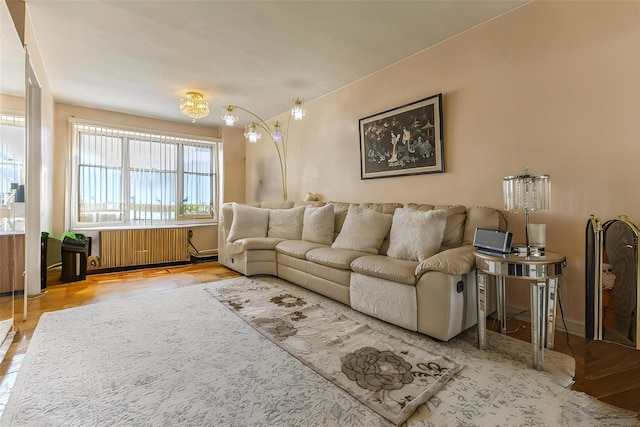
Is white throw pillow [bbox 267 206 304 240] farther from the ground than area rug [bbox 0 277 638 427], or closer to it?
farther from the ground

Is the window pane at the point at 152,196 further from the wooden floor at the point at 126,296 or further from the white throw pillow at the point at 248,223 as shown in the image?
the white throw pillow at the point at 248,223

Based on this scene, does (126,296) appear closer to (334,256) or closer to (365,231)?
(334,256)

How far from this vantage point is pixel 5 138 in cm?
195

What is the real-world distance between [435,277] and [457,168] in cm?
127

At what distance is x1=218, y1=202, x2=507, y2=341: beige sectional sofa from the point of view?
1968 mm

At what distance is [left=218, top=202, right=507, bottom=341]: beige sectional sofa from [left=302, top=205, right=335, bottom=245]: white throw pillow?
0.04 ft

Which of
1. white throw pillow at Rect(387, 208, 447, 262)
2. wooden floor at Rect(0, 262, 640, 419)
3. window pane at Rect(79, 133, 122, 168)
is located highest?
window pane at Rect(79, 133, 122, 168)

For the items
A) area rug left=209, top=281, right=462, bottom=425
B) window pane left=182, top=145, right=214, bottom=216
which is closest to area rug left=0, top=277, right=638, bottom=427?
area rug left=209, top=281, right=462, bottom=425

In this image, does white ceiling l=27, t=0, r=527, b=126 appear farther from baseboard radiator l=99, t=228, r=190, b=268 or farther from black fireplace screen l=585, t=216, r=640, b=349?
baseboard radiator l=99, t=228, r=190, b=268

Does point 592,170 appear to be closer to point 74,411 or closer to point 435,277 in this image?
point 435,277

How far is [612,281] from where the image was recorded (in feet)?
5.96

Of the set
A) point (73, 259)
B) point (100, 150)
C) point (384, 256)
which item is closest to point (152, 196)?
point (100, 150)

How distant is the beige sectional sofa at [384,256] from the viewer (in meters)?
1.97

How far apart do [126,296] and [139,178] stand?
252 cm
